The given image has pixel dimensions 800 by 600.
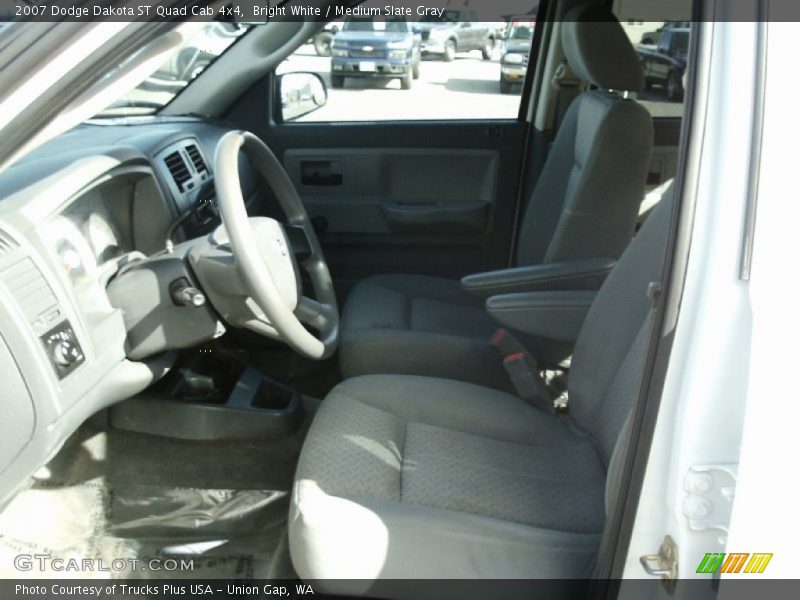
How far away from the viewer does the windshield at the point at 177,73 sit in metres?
2.52

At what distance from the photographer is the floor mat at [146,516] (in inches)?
71.3

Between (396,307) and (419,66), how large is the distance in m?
1.03

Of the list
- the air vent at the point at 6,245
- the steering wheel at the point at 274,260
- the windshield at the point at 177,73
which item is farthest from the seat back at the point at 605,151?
the air vent at the point at 6,245

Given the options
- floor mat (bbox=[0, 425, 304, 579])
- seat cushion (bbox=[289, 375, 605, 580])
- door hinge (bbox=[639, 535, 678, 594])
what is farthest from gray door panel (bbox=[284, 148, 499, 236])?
door hinge (bbox=[639, 535, 678, 594])

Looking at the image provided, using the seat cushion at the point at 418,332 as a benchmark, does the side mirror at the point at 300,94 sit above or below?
above

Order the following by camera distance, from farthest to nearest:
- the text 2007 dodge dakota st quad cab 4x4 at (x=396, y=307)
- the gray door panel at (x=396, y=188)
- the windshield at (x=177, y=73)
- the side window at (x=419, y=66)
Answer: the gray door panel at (x=396, y=188) → the side window at (x=419, y=66) → the windshield at (x=177, y=73) → the text 2007 dodge dakota st quad cab 4x4 at (x=396, y=307)

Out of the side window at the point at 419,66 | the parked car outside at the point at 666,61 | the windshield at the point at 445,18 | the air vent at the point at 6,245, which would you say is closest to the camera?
the air vent at the point at 6,245

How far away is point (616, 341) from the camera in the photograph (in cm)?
158

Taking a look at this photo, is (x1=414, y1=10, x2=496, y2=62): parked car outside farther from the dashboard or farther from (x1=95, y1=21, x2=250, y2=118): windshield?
the dashboard

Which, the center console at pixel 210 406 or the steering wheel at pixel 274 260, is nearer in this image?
the steering wheel at pixel 274 260

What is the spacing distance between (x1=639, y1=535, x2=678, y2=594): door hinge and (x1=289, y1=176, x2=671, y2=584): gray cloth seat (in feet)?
0.36

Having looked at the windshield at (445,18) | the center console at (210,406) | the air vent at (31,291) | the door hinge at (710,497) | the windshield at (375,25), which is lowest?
the center console at (210,406)

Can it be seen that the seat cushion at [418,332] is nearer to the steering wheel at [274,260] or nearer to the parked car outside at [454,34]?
the steering wheel at [274,260]

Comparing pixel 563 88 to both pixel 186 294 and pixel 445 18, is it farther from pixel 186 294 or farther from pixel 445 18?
pixel 186 294
